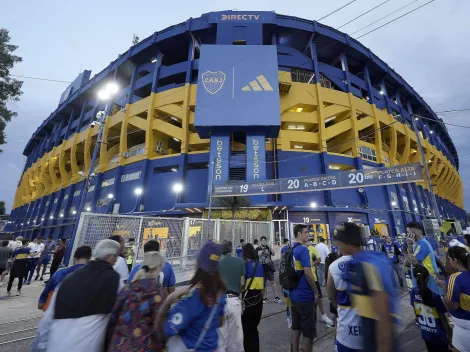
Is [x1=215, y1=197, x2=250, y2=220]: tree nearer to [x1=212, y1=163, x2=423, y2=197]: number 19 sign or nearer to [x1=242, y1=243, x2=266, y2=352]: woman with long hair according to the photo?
[x1=212, y1=163, x2=423, y2=197]: number 19 sign

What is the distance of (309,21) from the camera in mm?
27547

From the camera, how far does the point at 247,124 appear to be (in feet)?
68.9

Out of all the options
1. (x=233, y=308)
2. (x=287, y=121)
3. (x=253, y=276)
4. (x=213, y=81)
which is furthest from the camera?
(x=287, y=121)

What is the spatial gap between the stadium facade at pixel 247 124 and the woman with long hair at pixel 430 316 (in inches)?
597

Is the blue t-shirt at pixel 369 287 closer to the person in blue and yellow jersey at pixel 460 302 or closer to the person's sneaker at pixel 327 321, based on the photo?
the person in blue and yellow jersey at pixel 460 302

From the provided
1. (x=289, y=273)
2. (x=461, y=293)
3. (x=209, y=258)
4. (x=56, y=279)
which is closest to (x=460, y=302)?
(x=461, y=293)

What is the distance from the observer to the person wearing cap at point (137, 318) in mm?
1727

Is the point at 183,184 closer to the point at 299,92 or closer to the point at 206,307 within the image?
the point at 299,92

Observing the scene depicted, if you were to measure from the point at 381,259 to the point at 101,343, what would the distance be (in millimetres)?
2416

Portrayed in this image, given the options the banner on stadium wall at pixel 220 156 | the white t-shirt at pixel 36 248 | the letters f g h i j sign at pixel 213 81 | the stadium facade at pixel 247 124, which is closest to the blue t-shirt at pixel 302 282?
the white t-shirt at pixel 36 248

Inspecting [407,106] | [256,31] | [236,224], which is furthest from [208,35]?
[407,106]

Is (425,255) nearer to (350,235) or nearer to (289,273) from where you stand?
(289,273)

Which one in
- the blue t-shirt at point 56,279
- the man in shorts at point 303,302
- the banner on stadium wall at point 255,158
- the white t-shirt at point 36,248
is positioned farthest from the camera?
the banner on stadium wall at point 255,158

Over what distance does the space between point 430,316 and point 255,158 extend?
18.7 meters
